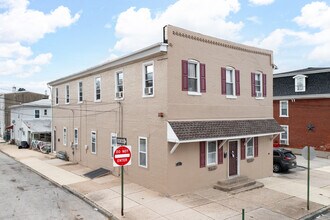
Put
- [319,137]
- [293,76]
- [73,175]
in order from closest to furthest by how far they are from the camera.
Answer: [73,175]
[319,137]
[293,76]

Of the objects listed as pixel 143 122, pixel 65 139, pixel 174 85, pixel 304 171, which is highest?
pixel 174 85

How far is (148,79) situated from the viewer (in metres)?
14.3

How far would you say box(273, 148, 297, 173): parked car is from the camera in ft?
62.2

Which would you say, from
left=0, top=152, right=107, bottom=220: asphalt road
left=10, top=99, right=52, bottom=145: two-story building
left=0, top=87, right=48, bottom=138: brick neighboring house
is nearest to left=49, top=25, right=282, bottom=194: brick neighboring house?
left=0, top=152, right=107, bottom=220: asphalt road

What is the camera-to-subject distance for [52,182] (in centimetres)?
1620

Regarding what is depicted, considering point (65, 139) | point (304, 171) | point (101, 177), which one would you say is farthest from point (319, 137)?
point (65, 139)

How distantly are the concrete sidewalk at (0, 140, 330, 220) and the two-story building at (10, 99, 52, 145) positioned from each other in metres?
19.0

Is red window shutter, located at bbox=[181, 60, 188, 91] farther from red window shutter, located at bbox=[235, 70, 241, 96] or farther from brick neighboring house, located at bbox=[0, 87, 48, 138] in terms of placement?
brick neighboring house, located at bbox=[0, 87, 48, 138]

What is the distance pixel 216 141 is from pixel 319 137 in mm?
17128

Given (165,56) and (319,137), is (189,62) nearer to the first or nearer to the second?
(165,56)

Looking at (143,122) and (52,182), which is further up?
(143,122)

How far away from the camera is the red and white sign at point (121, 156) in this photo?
10.3 meters

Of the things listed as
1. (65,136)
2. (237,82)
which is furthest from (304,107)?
(65,136)

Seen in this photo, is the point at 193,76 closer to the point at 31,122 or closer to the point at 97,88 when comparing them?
the point at 97,88
